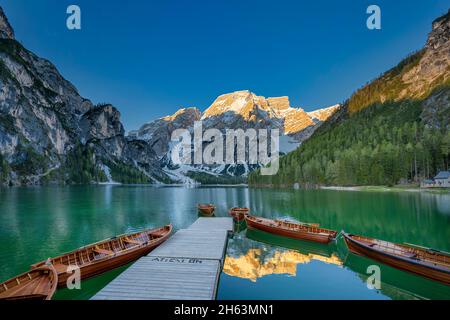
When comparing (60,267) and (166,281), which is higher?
(60,267)

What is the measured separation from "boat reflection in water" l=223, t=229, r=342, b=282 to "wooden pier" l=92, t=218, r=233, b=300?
1.98m

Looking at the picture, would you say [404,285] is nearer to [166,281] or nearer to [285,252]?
[285,252]

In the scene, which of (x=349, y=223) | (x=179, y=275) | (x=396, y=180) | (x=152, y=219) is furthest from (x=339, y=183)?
(x=179, y=275)

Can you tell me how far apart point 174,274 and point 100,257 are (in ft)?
26.2

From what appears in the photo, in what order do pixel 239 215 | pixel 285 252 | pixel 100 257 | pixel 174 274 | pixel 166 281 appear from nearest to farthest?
pixel 166 281
pixel 174 274
pixel 100 257
pixel 285 252
pixel 239 215

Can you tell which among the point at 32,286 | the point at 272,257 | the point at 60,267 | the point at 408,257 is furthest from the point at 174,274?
the point at 408,257

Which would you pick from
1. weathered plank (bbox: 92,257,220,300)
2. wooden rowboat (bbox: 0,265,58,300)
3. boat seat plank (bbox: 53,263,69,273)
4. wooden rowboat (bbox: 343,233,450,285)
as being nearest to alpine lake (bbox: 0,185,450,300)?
wooden rowboat (bbox: 343,233,450,285)

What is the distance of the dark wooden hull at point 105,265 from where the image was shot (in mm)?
21016

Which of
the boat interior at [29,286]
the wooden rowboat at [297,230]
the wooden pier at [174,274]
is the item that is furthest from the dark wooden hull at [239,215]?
the boat interior at [29,286]

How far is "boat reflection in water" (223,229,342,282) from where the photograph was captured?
86.9 feet

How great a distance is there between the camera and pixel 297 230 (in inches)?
1561

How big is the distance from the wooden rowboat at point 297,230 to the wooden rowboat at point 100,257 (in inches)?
643
